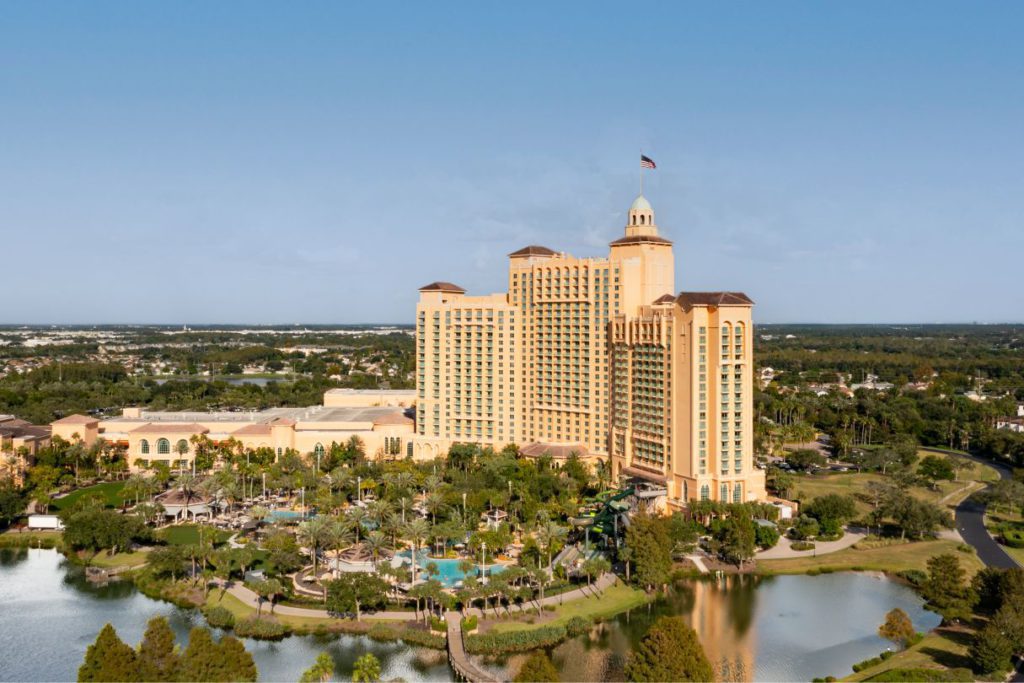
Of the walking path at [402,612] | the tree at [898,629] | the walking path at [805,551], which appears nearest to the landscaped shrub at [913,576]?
the walking path at [805,551]

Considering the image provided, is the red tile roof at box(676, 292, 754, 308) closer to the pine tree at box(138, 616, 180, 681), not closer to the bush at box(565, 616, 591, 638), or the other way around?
the bush at box(565, 616, 591, 638)

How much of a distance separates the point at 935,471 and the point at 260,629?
69912 millimetres

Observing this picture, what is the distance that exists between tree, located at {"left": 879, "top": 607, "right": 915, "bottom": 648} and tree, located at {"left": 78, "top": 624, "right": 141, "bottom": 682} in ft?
128

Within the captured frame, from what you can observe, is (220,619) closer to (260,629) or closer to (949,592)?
(260,629)

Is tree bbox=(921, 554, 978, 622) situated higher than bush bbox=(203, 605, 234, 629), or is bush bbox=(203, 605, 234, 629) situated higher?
tree bbox=(921, 554, 978, 622)

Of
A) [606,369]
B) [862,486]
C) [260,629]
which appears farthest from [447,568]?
[862,486]

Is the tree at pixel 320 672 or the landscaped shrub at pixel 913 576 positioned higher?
the tree at pixel 320 672

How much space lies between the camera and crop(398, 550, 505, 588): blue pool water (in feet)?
186

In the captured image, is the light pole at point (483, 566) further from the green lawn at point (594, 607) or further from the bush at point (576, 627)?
the bush at point (576, 627)

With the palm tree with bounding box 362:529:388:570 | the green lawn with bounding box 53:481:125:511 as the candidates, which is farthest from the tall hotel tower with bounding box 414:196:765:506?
the green lawn with bounding box 53:481:125:511

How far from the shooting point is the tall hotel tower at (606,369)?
2788 inches

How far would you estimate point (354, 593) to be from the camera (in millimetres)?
49469

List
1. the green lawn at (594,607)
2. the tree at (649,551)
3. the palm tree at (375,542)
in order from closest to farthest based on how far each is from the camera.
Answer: the green lawn at (594,607), the tree at (649,551), the palm tree at (375,542)

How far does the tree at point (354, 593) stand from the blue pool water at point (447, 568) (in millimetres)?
5723
